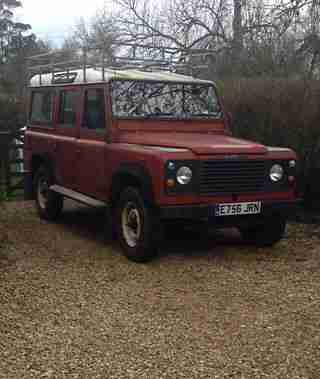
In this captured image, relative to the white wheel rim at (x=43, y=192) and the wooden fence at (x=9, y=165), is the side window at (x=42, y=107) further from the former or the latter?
the wooden fence at (x=9, y=165)

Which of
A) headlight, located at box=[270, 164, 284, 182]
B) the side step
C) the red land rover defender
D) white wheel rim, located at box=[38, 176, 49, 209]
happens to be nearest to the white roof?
the red land rover defender

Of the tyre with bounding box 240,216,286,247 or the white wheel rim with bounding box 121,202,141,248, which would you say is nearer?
the white wheel rim with bounding box 121,202,141,248

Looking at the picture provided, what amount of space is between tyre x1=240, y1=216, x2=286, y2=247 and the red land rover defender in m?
0.01

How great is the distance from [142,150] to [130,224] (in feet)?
2.78

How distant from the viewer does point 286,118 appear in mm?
8664

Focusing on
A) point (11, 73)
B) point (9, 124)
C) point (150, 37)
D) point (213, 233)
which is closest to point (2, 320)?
point (213, 233)

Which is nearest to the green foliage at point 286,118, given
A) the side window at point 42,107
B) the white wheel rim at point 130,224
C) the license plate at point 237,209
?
the license plate at point 237,209

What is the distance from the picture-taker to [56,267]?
6.36 metres

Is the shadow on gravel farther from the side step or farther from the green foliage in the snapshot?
the green foliage

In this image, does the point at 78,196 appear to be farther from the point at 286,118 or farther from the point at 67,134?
the point at 286,118

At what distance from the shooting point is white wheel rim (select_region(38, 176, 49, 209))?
356 inches

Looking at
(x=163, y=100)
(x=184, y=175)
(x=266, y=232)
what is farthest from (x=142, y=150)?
(x=266, y=232)

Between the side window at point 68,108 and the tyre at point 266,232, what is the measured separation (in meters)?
2.60

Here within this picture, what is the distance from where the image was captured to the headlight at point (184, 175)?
20.1 feet
